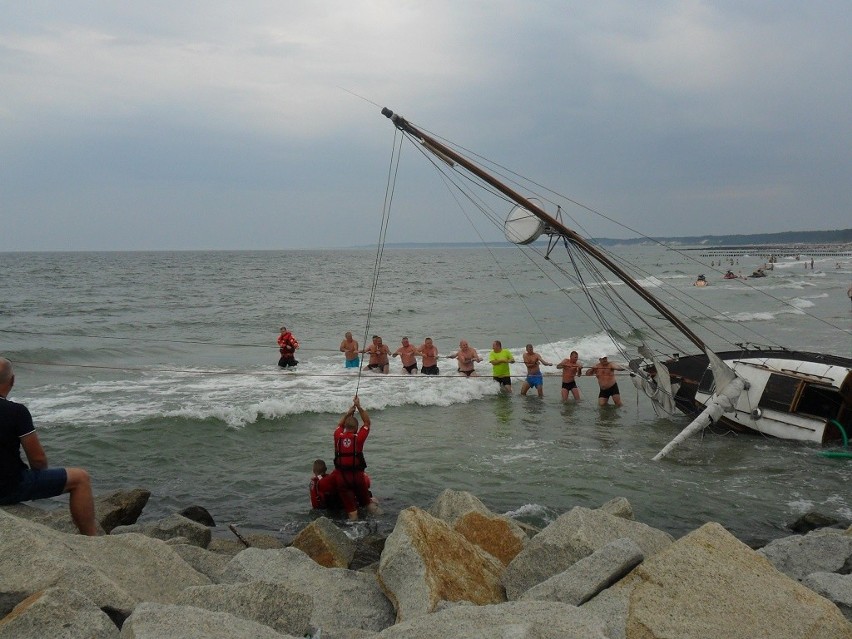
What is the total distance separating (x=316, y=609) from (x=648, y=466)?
8294mm

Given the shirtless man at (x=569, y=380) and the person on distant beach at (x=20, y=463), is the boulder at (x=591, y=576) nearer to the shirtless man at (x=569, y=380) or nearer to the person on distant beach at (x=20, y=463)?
the person on distant beach at (x=20, y=463)

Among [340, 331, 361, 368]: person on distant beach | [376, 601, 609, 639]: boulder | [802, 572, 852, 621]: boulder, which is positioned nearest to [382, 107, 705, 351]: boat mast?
[802, 572, 852, 621]: boulder

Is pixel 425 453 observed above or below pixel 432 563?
below

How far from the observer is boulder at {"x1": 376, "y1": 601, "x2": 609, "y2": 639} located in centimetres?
370

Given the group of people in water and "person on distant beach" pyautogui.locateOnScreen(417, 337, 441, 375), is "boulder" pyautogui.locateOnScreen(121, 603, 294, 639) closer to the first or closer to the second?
the group of people in water

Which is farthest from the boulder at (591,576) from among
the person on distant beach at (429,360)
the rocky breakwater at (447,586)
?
the person on distant beach at (429,360)

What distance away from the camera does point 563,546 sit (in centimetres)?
601

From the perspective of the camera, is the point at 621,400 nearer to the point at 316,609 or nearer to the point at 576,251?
the point at 576,251

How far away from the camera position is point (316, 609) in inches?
223

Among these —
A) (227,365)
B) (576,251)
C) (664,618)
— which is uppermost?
(576,251)

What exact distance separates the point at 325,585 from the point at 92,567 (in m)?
2.11

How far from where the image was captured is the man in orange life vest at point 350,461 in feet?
31.5

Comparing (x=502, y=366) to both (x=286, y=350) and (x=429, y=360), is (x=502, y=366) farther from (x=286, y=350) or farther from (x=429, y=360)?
(x=286, y=350)

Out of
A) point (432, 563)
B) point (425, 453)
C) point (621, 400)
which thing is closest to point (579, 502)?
point (425, 453)
